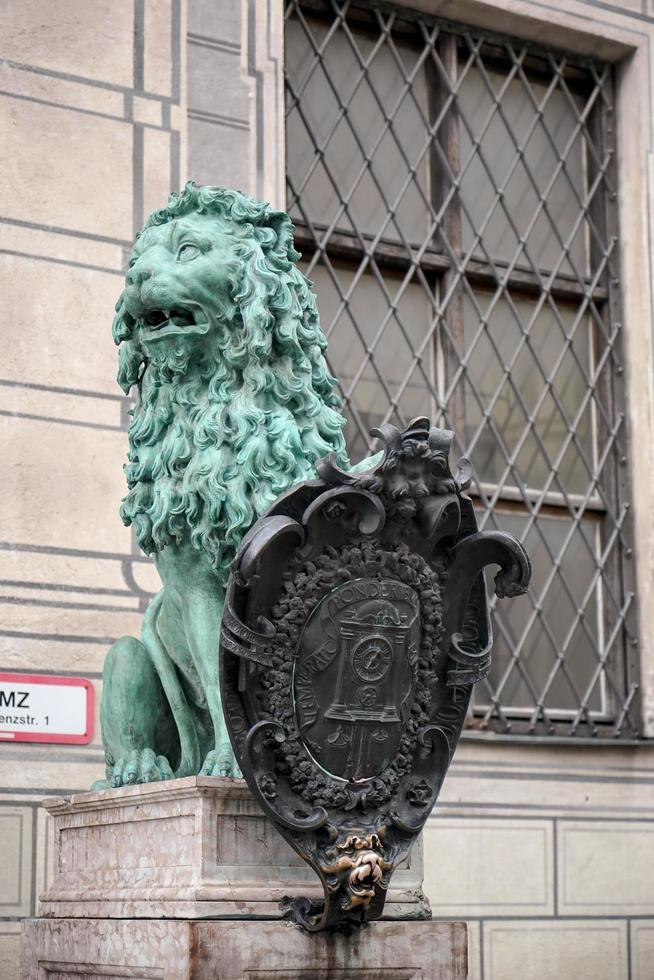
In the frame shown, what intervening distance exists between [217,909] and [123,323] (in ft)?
5.61

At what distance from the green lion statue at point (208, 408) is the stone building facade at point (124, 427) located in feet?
6.77

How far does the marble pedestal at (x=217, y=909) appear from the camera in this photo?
410cm

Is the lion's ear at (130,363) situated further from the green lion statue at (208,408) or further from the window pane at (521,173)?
the window pane at (521,173)

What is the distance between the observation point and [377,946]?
4.27m

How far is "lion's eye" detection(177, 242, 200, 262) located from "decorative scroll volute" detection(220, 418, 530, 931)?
0.84m

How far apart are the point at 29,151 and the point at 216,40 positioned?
1.17 meters

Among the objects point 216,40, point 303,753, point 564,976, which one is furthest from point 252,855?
point 216,40

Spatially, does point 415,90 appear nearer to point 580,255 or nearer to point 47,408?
point 580,255

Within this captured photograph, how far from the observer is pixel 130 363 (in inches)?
191

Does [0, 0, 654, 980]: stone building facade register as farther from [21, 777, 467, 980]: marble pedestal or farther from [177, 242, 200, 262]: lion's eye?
[177, 242, 200, 262]: lion's eye

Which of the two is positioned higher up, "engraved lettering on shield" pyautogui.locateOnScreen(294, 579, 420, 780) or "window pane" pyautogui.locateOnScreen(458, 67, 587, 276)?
"window pane" pyautogui.locateOnScreen(458, 67, 587, 276)

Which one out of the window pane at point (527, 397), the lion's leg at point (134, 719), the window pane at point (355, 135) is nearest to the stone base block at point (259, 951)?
the lion's leg at point (134, 719)

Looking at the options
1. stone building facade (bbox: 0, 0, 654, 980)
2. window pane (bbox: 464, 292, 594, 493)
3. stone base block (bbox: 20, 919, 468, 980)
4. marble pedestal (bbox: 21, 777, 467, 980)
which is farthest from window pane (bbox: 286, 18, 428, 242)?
stone base block (bbox: 20, 919, 468, 980)

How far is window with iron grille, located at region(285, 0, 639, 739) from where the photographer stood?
815 cm
